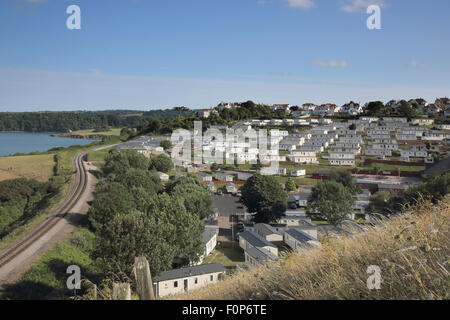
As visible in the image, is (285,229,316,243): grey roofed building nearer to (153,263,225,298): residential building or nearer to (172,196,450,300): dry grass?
(153,263,225,298): residential building

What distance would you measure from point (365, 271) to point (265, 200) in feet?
78.3

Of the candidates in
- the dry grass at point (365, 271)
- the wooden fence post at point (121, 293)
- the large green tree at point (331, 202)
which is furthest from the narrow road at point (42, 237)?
the large green tree at point (331, 202)

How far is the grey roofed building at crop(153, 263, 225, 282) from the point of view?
14148 mm

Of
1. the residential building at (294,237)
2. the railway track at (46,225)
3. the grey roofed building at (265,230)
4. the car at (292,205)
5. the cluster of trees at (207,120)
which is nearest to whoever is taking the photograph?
the railway track at (46,225)

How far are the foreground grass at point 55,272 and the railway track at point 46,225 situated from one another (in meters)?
1.45

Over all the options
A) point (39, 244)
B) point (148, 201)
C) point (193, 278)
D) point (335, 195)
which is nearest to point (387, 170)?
point (335, 195)

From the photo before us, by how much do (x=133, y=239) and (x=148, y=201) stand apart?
8931 millimetres

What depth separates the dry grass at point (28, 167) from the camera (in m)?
38.5

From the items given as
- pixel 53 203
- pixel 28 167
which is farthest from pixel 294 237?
pixel 28 167

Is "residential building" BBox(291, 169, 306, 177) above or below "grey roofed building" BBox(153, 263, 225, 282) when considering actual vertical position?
above

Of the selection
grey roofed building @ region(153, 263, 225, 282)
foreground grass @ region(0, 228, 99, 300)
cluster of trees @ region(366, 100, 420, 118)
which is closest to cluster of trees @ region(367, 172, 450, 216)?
grey roofed building @ region(153, 263, 225, 282)

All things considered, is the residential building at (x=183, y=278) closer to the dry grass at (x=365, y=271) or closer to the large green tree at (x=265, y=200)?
the dry grass at (x=365, y=271)

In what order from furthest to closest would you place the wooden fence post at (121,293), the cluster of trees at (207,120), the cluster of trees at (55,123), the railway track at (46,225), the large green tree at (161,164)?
the cluster of trees at (55,123) → the cluster of trees at (207,120) → the large green tree at (161,164) → the railway track at (46,225) → the wooden fence post at (121,293)

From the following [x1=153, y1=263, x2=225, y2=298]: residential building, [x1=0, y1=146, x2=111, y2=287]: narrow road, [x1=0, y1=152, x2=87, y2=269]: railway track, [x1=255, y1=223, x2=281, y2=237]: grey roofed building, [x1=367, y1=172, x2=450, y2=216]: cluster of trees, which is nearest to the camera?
[x1=0, y1=146, x2=111, y2=287]: narrow road
